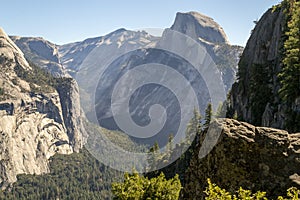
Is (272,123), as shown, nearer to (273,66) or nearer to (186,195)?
(273,66)

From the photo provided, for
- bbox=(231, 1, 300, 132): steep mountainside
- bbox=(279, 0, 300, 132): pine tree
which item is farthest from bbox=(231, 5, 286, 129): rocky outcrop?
bbox=(279, 0, 300, 132): pine tree

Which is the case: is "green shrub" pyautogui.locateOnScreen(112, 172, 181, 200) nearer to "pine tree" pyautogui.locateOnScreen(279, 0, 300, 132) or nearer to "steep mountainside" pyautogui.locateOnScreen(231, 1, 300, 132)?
"pine tree" pyautogui.locateOnScreen(279, 0, 300, 132)

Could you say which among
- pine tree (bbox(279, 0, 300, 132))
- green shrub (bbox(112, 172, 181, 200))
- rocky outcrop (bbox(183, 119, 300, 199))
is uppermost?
pine tree (bbox(279, 0, 300, 132))

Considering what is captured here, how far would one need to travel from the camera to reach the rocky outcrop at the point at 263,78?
53.2 meters

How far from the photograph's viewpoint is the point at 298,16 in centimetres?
5038

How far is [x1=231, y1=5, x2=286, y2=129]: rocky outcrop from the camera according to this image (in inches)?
2094

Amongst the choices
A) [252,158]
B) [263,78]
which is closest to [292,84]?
[263,78]

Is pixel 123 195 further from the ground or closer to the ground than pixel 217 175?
closer to the ground

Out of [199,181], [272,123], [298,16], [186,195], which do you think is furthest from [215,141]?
[298,16]

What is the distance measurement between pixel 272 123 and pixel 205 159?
→ 123ft

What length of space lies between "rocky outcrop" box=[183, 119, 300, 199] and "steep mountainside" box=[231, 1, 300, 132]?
26.5 m

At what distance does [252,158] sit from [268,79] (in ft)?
164

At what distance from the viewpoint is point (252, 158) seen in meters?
14.5

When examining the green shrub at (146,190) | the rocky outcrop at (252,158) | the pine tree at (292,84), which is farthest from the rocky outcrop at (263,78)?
the rocky outcrop at (252,158)
